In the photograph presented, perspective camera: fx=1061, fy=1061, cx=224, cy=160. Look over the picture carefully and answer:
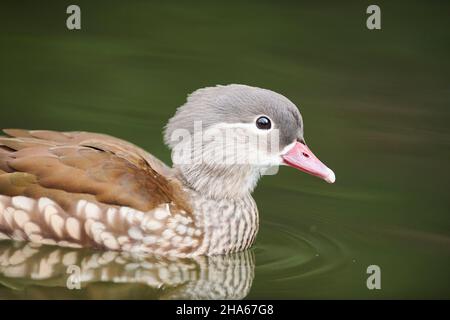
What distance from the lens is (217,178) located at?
7062 millimetres

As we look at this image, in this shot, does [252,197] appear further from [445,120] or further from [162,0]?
[162,0]

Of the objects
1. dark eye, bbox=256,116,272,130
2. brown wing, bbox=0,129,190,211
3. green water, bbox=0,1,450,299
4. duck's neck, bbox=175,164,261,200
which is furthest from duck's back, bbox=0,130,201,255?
dark eye, bbox=256,116,272,130

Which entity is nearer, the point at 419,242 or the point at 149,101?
the point at 419,242

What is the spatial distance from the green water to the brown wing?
0.38m

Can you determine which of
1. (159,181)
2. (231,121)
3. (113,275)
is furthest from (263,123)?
(113,275)

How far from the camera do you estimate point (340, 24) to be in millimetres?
11070

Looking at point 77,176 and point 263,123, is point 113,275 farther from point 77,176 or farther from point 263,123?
point 263,123

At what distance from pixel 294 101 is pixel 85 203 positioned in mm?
3265

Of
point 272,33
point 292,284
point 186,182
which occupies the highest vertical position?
point 272,33

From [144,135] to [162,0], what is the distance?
3193 millimetres

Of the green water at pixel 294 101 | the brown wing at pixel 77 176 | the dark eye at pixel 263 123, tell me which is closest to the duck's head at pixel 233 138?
the dark eye at pixel 263 123

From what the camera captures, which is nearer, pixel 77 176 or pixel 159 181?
pixel 77 176

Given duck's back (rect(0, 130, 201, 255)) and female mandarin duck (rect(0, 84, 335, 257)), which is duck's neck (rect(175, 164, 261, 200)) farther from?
duck's back (rect(0, 130, 201, 255))

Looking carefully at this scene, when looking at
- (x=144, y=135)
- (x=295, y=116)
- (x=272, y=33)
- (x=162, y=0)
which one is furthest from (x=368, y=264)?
(x=162, y=0)
